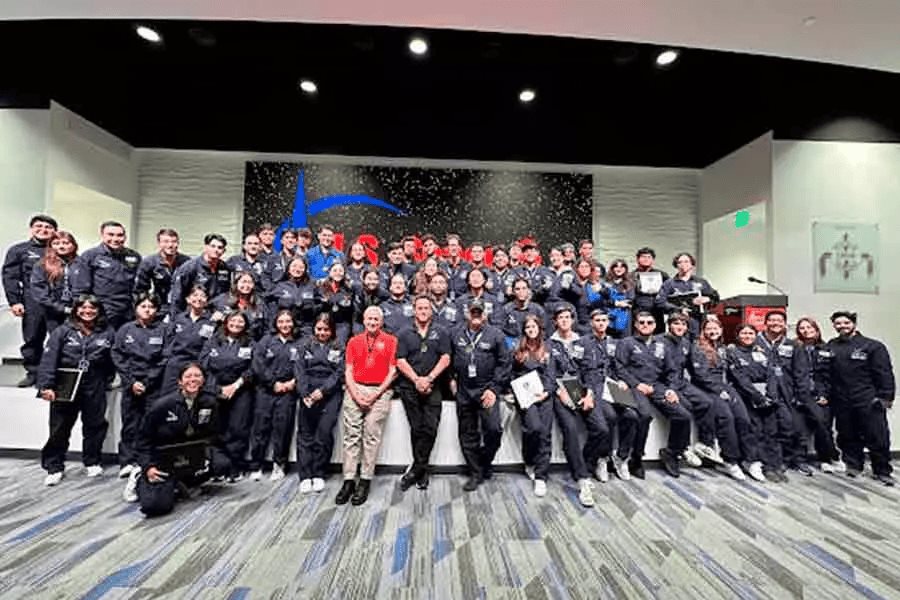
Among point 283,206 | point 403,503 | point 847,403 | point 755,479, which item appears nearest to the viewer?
point 403,503

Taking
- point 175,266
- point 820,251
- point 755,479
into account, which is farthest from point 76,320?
point 820,251

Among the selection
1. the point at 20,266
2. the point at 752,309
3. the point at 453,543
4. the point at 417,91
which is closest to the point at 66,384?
the point at 20,266

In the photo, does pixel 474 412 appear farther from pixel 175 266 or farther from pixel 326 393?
pixel 175 266

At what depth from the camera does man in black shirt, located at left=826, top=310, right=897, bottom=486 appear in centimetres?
426

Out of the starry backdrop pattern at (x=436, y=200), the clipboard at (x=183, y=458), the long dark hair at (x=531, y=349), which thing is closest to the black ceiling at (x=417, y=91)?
the starry backdrop pattern at (x=436, y=200)

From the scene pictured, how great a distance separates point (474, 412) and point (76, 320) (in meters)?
3.44

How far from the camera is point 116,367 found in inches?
153

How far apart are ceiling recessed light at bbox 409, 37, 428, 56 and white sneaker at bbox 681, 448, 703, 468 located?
4.78 meters

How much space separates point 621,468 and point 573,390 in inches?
32.8

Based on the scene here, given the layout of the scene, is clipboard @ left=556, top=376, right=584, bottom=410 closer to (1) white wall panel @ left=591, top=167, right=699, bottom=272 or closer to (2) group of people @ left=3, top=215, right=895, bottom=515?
(2) group of people @ left=3, top=215, right=895, bottom=515

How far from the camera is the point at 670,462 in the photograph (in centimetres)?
411

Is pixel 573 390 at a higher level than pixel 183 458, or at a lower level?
higher

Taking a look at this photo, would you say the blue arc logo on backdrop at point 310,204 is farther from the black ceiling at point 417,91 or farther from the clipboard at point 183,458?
the clipboard at point 183,458

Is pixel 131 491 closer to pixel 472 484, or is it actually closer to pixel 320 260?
pixel 472 484
